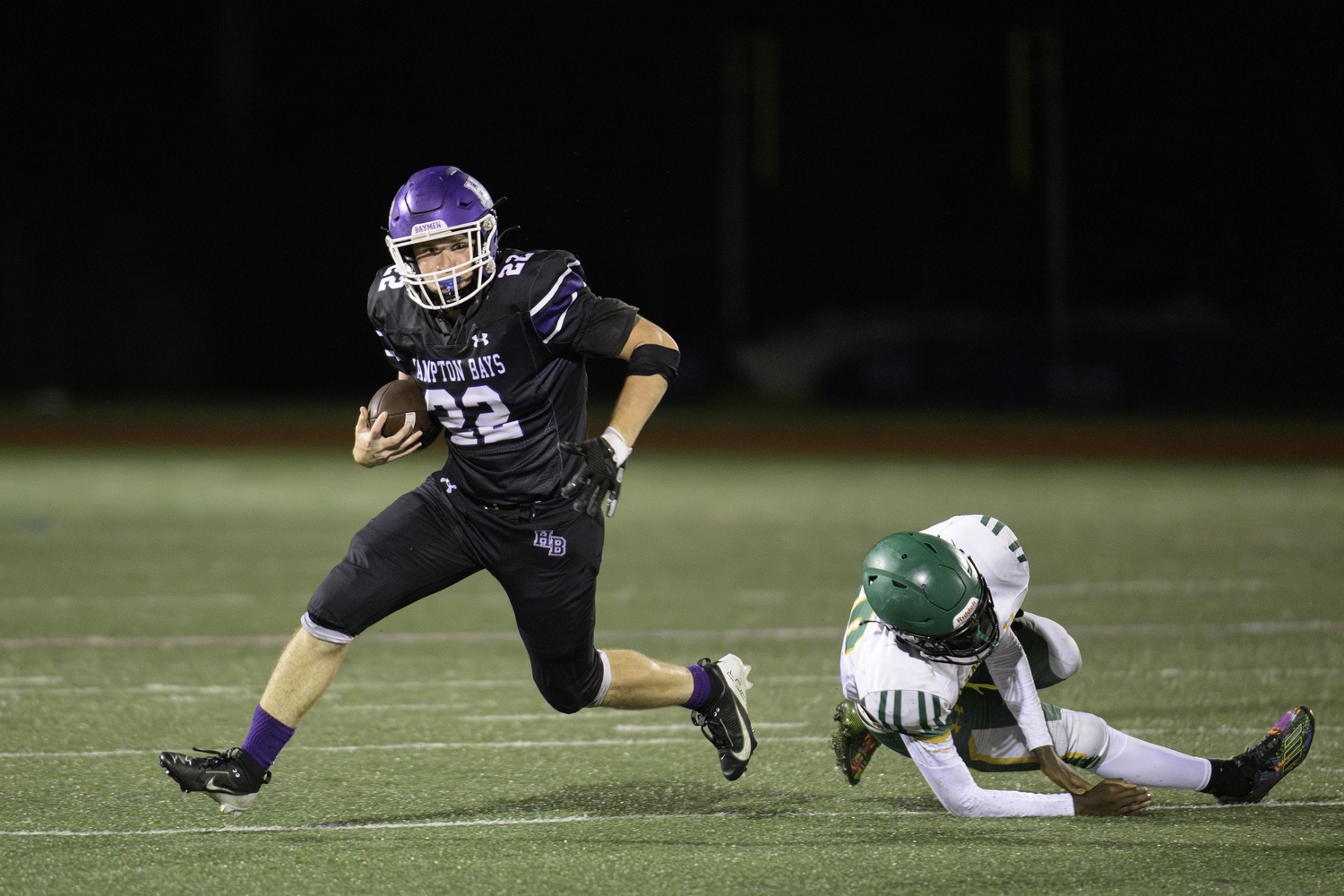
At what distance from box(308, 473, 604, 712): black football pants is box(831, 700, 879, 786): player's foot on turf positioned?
690 mm

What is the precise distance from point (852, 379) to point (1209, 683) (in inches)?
617

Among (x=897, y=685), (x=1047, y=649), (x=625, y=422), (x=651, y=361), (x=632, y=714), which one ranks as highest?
(x=651, y=361)

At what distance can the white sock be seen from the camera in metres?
3.97

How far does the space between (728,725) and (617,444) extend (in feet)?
3.15

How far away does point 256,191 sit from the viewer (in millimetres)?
26750

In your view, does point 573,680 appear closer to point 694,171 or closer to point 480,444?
point 480,444

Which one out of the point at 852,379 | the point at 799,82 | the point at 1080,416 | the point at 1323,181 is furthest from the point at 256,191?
the point at 1323,181

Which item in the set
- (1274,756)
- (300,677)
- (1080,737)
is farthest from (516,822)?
(1274,756)

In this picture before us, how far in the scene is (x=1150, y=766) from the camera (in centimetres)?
398

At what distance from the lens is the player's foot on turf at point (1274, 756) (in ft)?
13.3

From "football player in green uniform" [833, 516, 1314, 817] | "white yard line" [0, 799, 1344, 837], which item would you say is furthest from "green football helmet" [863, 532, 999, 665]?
"white yard line" [0, 799, 1344, 837]

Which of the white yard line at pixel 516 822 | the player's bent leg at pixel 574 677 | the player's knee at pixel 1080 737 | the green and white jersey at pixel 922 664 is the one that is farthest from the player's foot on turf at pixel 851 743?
the player's bent leg at pixel 574 677

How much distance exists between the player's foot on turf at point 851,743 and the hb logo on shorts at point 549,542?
2.82 ft

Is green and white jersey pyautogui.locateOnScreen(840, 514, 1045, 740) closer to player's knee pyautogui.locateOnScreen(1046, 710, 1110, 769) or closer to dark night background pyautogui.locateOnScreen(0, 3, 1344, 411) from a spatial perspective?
player's knee pyautogui.locateOnScreen(1046, 710, 1110, 769)
